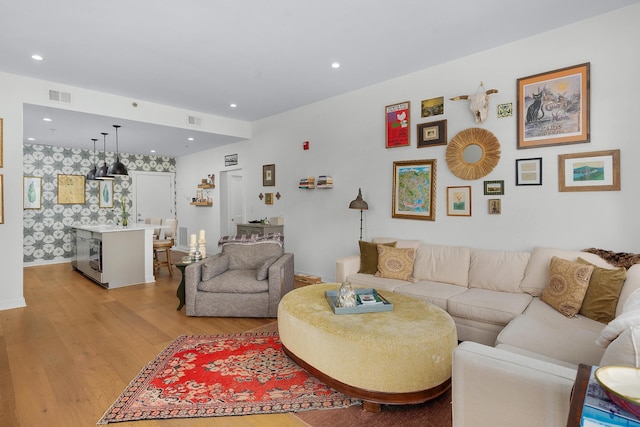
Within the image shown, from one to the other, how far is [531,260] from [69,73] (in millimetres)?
5479

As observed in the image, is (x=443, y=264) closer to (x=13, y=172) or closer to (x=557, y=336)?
(x=557, y=336)

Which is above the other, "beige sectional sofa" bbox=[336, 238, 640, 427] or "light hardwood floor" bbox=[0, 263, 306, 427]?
"beige sectional sofa" bbox=[336, 238, 640, 427]

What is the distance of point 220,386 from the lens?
7.81 ft

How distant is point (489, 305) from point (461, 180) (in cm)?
153

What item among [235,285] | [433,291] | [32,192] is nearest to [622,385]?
[433,291]

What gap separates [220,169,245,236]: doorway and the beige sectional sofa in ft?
14.1

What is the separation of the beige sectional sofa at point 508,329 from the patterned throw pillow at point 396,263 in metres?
0.07

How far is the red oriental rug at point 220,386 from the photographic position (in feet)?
6.92

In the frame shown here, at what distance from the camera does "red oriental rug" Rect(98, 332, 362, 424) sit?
6.92 feet

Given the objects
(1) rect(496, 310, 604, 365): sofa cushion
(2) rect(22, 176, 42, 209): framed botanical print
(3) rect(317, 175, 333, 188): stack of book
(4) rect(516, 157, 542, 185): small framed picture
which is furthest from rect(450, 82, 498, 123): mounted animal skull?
(2) rect(22, 176, 42, 209): framed botanical print

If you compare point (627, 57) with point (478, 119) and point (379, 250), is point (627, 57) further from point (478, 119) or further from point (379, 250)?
point (379, 250)

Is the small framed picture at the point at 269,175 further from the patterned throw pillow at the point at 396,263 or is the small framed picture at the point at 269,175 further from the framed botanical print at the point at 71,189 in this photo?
the framed botanical print at the point at 71,189

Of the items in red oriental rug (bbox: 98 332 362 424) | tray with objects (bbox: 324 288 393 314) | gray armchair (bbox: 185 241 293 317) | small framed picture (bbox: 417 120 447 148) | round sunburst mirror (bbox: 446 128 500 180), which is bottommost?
red oriental rug (bbox: 98 332 362 424)

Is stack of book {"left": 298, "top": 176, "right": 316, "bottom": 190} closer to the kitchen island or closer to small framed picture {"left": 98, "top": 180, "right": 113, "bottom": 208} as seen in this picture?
the kitchen island
